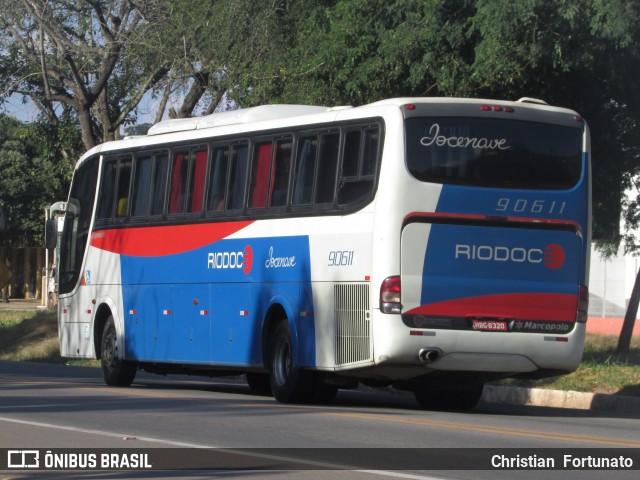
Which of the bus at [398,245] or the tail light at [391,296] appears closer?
the tail light at [391,296]

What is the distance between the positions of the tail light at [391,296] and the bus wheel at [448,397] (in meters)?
2.54

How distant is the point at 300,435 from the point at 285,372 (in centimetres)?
440

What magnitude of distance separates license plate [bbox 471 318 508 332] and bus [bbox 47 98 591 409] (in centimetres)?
2

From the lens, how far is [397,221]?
46.6 feet

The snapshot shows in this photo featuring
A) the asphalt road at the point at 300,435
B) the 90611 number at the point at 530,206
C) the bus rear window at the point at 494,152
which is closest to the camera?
the asphalt road at the point at 300,435

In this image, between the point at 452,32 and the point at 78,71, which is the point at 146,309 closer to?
the point at 452,32

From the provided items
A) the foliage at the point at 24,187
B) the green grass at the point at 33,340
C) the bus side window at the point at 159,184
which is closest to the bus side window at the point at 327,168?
the bus side window at the point at 159,184

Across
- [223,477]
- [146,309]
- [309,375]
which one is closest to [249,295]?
[309,375]

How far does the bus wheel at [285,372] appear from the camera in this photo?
51.7 feet

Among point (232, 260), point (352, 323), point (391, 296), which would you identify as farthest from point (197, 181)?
point (391, 296)

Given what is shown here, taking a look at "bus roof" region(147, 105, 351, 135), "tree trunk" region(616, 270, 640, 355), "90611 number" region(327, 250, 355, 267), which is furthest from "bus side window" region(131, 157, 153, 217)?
"tree trunk" region(616, 270, 640, 355)

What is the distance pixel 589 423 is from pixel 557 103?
9.30 meters

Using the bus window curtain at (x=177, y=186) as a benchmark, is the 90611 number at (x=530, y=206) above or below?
below

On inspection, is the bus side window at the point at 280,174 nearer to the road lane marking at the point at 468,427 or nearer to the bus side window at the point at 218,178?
the bus side window at the point at 218,178
